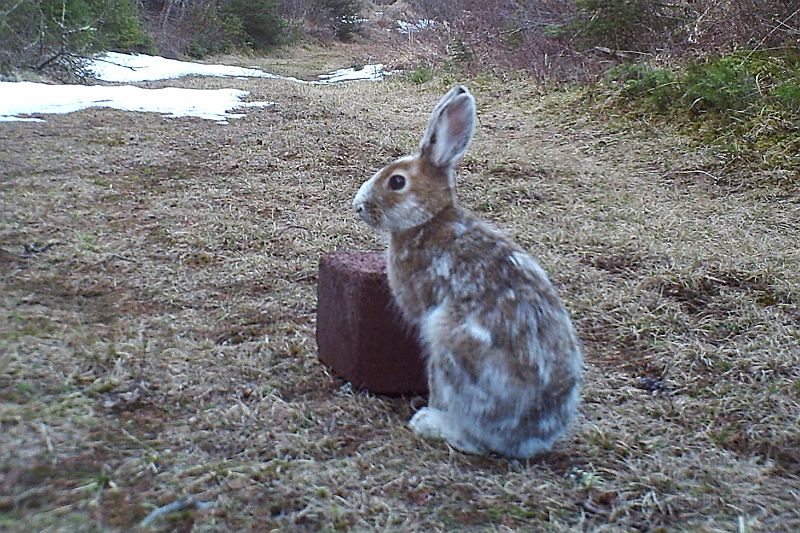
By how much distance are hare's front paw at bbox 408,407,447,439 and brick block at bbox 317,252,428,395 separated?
29 cm

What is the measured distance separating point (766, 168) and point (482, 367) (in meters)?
4.23

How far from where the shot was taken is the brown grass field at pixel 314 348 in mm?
2156

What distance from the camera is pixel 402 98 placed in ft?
33.9

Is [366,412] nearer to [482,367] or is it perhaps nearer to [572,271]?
[482,367]

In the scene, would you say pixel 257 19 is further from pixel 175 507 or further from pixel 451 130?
pixel 175 507

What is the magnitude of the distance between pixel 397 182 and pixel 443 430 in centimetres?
83

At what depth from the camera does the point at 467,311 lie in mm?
2494

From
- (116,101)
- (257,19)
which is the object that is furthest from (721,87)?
(257,19)

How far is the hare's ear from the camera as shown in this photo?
2.71 m

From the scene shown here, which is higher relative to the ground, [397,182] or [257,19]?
[257,19]

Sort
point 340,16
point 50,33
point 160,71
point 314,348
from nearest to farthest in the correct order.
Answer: point 314,348 < point 50,33 < point 160,71 < point 340,16

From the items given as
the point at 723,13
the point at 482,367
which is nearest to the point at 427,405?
the point at 482,367

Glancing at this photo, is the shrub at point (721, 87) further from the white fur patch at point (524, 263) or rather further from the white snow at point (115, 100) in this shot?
the white fur patch at point (524, 263)

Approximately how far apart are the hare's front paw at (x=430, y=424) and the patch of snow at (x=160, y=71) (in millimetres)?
9839
